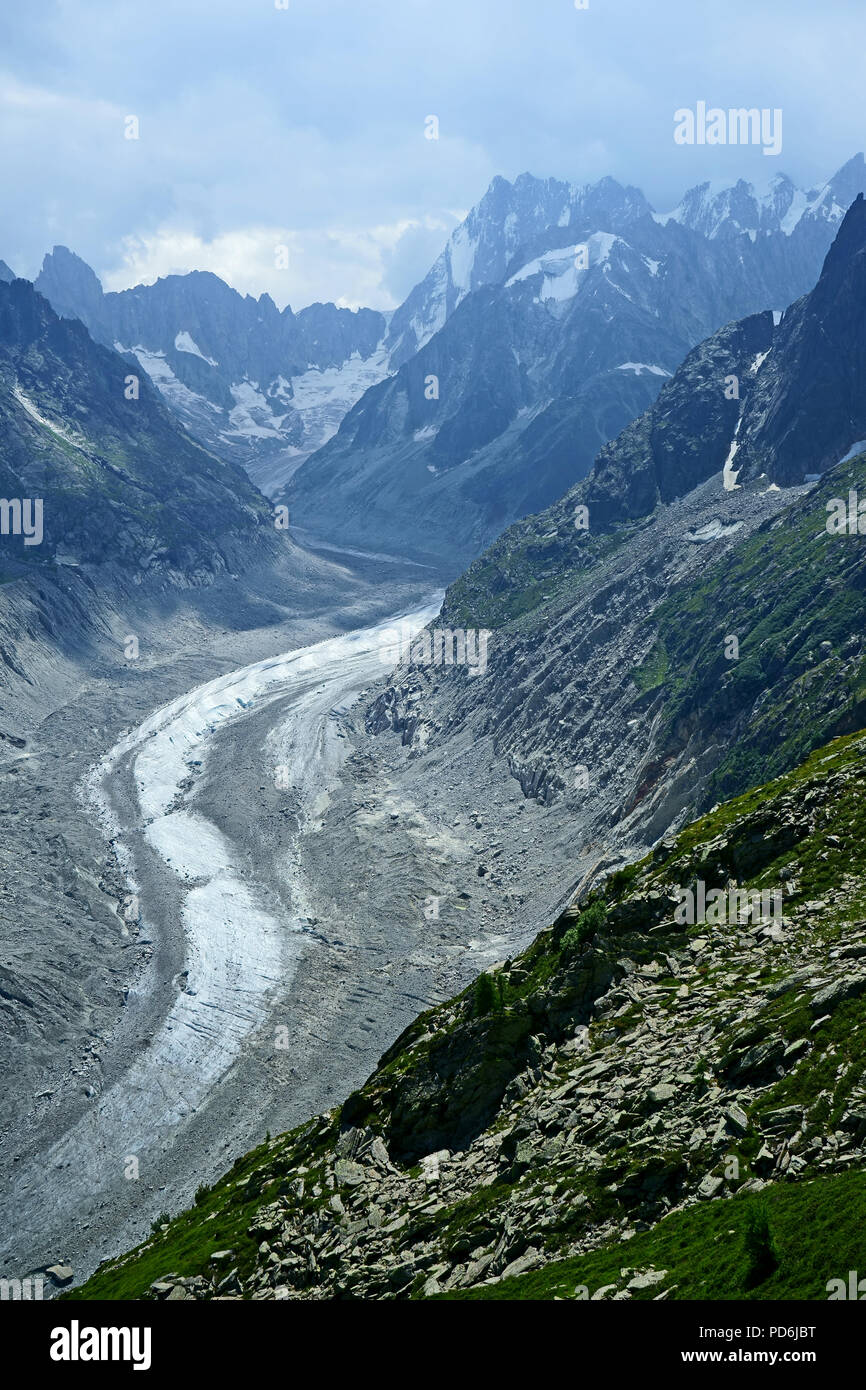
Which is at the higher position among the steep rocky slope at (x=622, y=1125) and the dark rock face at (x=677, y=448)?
the dark rock face at (x=677, y=448)

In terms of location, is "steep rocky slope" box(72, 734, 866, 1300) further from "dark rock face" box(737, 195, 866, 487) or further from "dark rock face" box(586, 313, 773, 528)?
"dark rock face" box(586, 313, 773, 528)

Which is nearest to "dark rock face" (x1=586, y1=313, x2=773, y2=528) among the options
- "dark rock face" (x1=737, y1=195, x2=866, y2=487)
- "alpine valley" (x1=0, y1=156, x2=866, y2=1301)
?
"alpine valley" (x1=0, y1=156, x2=866, y2=1301)

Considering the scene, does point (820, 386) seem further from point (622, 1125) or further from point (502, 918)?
point (622, 1125)

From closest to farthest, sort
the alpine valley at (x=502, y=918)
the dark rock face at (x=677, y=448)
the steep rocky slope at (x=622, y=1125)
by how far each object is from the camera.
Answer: the steep rocky slope at (x=622, y=1125) < the alpine valley at (x=502, y=918) < the dark rock face at (x=677, y=448)

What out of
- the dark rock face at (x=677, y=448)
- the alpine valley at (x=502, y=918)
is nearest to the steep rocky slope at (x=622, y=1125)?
the alpine valley at (x=502, y=918)

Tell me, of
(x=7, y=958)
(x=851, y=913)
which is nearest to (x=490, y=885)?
(x=7, y=958)

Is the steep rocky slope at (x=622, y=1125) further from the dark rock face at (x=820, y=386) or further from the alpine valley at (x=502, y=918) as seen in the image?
the dark rock face at (x=820, y=386)

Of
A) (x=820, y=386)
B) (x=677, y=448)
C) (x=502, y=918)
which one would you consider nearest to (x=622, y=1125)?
(x=502, y=918)

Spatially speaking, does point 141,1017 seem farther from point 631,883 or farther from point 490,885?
point 631,883
